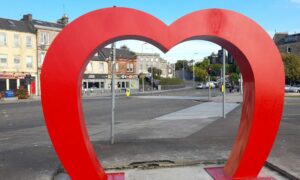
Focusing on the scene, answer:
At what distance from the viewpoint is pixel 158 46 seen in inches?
255

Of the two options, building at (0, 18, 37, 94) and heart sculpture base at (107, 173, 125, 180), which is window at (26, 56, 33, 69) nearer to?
building at (0, 18, 37, 94)

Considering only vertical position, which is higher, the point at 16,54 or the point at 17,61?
the point at 16,54

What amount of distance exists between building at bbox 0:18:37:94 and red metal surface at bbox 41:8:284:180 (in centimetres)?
4401

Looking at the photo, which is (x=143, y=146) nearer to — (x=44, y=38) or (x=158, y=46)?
(x=158, y=46)

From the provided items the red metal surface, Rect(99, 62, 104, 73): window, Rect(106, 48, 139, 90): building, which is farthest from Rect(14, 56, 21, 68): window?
the red metal surface

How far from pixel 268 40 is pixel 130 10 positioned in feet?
8.39

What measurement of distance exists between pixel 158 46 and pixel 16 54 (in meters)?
47.0

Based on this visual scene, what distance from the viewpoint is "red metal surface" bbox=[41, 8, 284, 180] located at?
244 inches

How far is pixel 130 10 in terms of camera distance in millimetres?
Answer: 6266

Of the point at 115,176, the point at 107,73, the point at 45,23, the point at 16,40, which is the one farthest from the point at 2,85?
the point at 115,176

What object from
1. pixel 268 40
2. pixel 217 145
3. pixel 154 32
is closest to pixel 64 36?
pixel 154 32

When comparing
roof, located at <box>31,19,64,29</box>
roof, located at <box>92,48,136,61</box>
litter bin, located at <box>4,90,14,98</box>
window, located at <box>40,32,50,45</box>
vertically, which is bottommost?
litter bin, located at <box>4,90,14,98</box>

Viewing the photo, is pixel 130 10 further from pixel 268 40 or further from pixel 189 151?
pixel 189 151

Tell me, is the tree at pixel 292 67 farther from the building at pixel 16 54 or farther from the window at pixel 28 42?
the window at pixel 28 42
